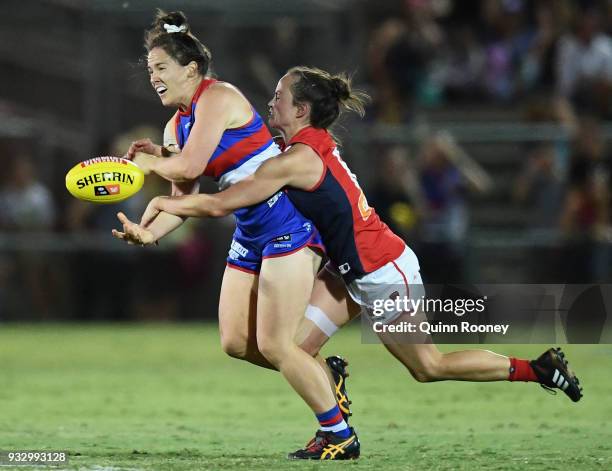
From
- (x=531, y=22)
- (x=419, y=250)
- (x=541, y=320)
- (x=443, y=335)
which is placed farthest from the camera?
(x=531, y=22)

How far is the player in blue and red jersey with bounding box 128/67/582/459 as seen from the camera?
6.64 meters

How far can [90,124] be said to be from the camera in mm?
16578

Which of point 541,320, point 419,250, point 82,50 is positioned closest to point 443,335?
point 541,320

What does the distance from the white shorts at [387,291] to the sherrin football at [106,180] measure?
1.32 m

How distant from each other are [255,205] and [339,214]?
453 millimetres

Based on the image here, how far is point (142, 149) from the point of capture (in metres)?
6.89

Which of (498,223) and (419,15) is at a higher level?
(419,15)

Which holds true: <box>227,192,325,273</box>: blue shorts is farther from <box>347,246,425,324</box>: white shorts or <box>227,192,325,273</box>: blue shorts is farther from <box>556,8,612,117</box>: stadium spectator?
<box>556,8,612,117</box>: stadium spectator

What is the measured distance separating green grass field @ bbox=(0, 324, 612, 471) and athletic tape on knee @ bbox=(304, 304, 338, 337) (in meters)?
0.72

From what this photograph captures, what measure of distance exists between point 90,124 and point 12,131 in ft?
3.36

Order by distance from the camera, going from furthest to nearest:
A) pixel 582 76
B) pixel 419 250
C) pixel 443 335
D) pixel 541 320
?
pixel 582 76 < pixel 419 250 < pixel 541 320 < pixel 443 335

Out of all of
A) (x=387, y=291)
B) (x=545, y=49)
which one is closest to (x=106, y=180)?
(x=387, y=291)

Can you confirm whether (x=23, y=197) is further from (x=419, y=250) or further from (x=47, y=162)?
(x=419, y=250)

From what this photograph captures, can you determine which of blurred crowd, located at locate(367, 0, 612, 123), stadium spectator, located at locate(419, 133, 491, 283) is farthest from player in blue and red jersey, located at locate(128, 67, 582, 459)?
blurred crowd, located at locate(367, 0, 612, 123)
